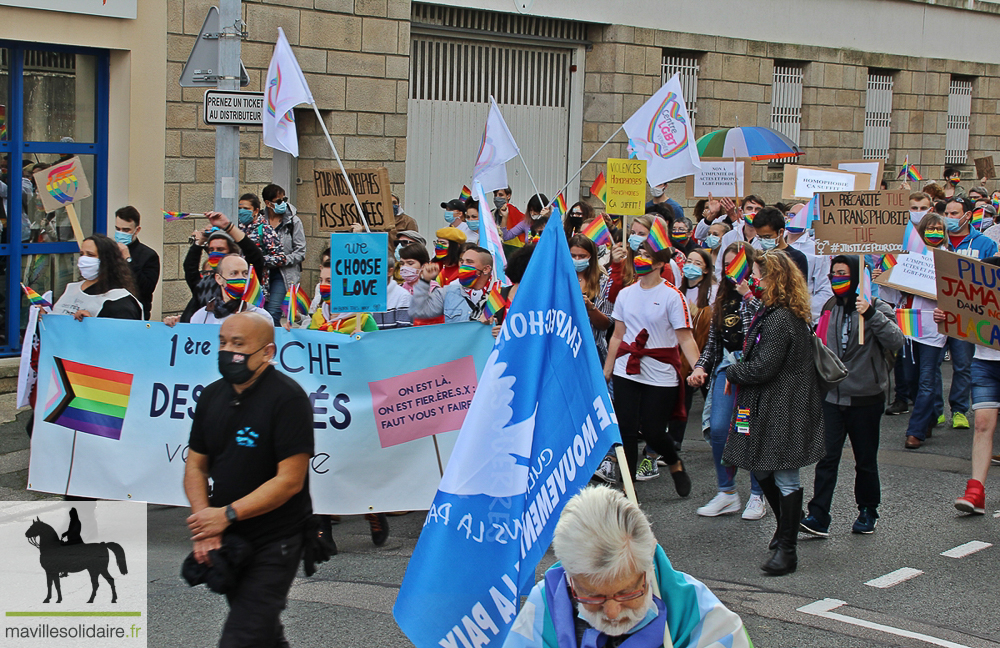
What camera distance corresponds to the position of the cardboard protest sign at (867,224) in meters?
7.87

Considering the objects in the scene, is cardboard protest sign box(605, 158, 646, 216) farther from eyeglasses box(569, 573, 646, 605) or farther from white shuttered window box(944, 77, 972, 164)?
white shuttered window box(944, 77, 972, 164)

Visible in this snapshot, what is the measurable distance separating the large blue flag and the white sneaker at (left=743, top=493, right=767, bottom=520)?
11.7 feet

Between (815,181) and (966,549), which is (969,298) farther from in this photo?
(815,181)

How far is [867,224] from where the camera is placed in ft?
26.0

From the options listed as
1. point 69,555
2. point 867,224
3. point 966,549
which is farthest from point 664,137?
point 69,555

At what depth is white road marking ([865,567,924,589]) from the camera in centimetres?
627

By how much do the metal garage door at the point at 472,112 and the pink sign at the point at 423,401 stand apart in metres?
9.70

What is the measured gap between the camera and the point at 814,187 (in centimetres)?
1113

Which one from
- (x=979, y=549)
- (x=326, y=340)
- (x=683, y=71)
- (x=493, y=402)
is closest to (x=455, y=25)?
(x=683, y=71)

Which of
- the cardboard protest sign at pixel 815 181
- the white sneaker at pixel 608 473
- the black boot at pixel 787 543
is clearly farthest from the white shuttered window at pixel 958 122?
the black boot at pixel 787 543

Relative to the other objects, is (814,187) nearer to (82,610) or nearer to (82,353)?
(82,353)

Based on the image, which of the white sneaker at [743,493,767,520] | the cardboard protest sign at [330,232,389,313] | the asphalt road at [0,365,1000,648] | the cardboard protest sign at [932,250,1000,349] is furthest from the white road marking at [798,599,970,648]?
the cardboard protest sign at [330,232,389,313]

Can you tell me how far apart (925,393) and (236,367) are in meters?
6.84

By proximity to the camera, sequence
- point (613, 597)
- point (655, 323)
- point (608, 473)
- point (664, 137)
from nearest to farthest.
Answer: point (613, 597) → point (655, 323) → point (608, 473) → point (664, 137)
